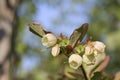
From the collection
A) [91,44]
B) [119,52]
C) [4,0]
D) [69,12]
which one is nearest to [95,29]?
[119,52]

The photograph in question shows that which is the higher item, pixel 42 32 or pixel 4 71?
pixel 42 32

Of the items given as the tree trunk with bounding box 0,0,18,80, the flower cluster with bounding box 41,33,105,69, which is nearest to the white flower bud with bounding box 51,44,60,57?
the flower cluster with bounding box 41,33,105,69

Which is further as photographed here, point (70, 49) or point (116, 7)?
point (116, 7)

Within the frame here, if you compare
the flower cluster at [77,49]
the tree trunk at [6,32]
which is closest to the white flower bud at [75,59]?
the flower cluster at [77,49]

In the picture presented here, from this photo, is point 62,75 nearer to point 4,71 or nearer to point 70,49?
point 4,71

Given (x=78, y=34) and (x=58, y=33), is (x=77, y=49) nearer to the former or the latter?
(x=78, y=34)

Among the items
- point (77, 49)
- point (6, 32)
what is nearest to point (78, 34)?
point (77, 49)
